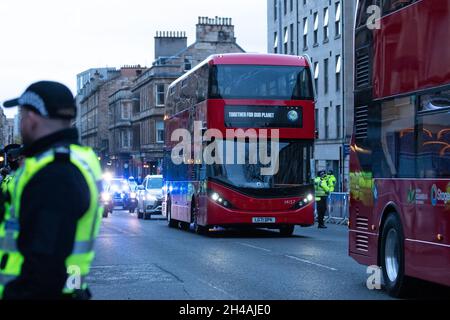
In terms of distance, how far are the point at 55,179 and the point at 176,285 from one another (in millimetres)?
9516

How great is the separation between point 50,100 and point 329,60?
58149 millimetres

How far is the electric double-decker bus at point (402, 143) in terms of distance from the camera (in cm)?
1063

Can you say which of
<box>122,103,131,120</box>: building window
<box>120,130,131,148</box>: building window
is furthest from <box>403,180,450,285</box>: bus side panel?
<box>122,103,131,120</box>: building window

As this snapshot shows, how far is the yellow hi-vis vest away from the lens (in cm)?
423

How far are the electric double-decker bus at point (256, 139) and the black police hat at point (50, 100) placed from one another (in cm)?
1963

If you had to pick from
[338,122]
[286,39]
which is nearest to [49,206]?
[338,122]

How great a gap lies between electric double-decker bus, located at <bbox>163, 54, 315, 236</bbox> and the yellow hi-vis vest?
1968 cm

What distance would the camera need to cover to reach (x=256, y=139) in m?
24.2

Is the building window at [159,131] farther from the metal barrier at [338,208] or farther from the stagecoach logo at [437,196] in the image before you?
the stagecoach logo at [437,196]

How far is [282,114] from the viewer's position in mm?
24438

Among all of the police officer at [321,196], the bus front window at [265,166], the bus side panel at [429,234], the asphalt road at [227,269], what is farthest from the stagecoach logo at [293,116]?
the bus side panel at [429,234]

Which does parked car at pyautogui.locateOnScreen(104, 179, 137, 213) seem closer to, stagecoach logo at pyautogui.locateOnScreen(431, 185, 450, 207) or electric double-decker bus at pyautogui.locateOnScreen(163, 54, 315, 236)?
electric double-decker bus at pyautogui.locateOnScreen(163, 54, 315, 236)
